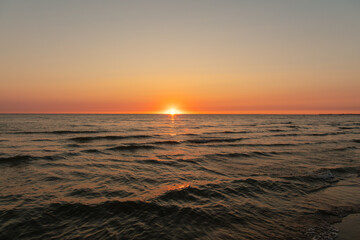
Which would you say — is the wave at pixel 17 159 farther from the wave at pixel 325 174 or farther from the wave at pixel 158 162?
the wave at pixel 325 174

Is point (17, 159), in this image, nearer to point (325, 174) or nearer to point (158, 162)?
point (158, 162)

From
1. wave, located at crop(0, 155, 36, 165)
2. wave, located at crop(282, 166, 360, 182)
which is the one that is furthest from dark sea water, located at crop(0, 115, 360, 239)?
wave, located at crop(0, 155, 36, 165)

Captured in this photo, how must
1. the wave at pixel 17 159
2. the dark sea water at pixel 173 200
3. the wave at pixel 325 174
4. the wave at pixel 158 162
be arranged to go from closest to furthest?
the dark sea water at pixel 173 200, the wave at pixel 325 174, the wave at pixel 17 159, the wave at pixel 158 162

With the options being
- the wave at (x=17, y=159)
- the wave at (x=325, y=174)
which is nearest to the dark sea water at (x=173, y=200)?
the wave at (x=325, y=174)

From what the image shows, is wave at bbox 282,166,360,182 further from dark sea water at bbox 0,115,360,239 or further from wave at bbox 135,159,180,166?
wave at bbox 135,159,180,166

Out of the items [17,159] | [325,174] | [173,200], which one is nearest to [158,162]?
[173,200]

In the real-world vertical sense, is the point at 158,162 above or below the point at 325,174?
below

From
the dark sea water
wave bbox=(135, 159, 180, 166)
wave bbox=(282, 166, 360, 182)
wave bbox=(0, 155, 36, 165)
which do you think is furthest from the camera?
wave bbox=(135, 159, 180, 166)

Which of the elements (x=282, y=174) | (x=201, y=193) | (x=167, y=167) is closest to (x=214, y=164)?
(x=167, y=167)

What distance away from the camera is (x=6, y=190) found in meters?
8.91

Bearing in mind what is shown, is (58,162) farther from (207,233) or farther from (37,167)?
(207,233)

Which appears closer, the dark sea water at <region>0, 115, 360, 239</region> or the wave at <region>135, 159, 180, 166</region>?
the dark sea water at <region>0, 115, 360, 239</region>

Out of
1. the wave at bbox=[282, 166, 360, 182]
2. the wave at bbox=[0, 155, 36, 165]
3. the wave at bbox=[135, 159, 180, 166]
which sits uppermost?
the wave at bbox=[0, 155, 36, 165]

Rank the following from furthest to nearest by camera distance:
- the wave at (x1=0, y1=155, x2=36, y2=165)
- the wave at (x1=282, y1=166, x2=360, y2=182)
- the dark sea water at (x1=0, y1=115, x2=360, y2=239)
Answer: the wave at (x1=0, y1=155, x2=36, y2=165)
the wave at (x1=282, y1=166, x2=360, y2=182)
the dark sea water at (x1=0, y1=115, x2=360, y2=239)
